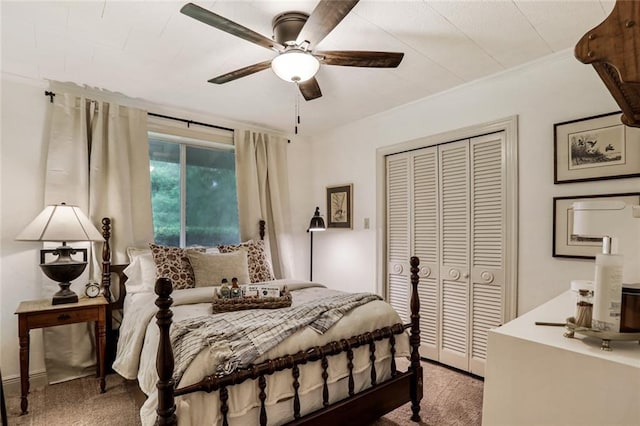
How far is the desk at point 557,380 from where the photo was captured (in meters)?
0.72

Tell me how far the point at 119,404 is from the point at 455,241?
9.33 feet

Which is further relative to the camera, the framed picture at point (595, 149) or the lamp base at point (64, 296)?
the lamp base at point (64, 296)

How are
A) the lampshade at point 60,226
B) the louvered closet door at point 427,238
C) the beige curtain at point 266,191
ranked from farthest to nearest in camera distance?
the beige curtain at point 266,191
the louvered closet door at point 427,238
the lampshade at point 60,226

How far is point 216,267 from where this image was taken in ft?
9.13

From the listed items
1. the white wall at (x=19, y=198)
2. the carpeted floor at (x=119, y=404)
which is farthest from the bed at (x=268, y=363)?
the white wall at (x=19, y=198)

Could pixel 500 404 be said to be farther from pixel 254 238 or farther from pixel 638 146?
pixel 254 238

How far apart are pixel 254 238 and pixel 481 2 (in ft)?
9.40

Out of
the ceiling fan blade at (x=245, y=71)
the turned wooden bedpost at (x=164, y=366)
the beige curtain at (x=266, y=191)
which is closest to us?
the turned wooden bedpost at (x=164, y=366)

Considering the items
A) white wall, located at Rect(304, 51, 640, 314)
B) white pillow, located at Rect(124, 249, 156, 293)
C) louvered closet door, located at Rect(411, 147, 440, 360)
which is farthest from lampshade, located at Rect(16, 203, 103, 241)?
louvered closet door, located at Rect(411, 147, 440, 360)

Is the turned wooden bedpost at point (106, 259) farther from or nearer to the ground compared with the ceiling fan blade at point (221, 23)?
nearer to the ground

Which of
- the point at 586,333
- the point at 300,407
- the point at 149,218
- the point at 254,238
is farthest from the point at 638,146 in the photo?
the point at 149,218

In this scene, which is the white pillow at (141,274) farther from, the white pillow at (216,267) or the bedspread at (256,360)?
the white pillow at (216,267)

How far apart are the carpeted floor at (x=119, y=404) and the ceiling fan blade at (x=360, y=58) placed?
7.19ft

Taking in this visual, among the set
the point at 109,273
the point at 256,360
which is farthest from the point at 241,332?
the point at 109,273
